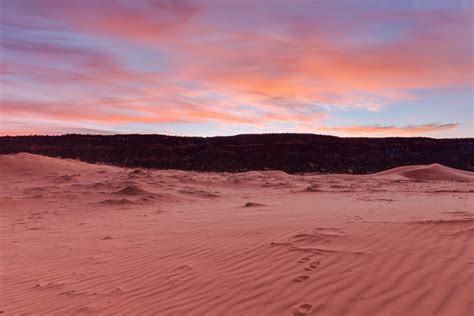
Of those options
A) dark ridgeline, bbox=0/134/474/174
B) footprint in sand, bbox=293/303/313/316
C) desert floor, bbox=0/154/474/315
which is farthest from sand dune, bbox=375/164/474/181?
footprint in sand, bbox=293/303/313/316

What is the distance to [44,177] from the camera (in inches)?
775

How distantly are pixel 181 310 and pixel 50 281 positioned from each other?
94.0 inches

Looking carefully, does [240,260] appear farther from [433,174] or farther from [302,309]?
[433,174]

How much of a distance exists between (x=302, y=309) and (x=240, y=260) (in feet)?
6.15

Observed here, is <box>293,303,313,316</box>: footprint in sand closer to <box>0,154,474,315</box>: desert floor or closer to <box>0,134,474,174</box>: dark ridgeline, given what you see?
<box>0,154,474,315</box>: desert floor

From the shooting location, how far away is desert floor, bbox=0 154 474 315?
4.35m

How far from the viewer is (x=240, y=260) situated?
19.3 ft

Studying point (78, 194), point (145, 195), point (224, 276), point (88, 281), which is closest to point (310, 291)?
point (224, 276)

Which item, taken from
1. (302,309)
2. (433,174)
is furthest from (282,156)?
(302,309)

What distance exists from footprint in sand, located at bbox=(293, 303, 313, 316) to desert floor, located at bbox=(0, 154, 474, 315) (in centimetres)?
2

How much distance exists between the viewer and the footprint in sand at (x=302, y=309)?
4.03 metres

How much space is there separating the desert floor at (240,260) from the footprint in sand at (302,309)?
17mm

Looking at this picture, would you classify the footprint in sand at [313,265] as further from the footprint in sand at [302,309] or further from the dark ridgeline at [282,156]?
the dark ridgeline at [282,156]

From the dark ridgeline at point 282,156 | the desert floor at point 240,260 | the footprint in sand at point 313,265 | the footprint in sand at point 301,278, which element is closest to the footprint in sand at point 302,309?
the desert floor at point 240,260
